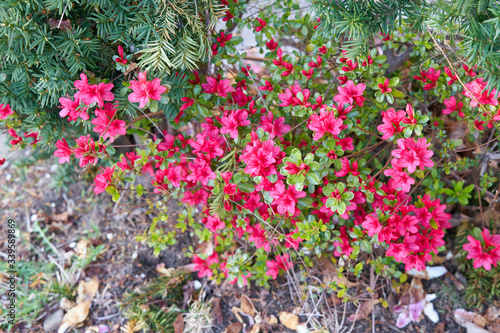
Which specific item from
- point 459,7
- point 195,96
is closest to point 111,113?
point 195,96

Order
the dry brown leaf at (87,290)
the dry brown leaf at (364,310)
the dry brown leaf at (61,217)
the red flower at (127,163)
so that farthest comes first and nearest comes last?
1. the dry brown leaf at (61,217)
2. the dry brown leaf at (87,290)
3. the dry brown leaf at (364,310)
4. the red flower at (127,163)

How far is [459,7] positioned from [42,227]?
247 centimetres

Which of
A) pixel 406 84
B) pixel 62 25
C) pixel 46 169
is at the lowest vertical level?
pixel 46 169

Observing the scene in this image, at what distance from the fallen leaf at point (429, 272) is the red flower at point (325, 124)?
41.4 inches

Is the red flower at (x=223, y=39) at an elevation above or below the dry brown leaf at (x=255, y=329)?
above

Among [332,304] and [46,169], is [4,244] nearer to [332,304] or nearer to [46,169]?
[46,169]

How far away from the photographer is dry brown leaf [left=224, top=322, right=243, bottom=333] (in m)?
1.79

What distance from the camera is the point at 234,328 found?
1.80 m

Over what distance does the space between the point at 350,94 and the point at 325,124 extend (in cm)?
20

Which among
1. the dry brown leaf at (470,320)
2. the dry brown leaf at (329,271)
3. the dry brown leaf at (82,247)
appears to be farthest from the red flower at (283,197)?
the dry brown leaf at (82,247)

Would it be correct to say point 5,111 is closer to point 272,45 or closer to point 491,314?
point 272,45

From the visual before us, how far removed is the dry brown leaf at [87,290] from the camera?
6.53 ft

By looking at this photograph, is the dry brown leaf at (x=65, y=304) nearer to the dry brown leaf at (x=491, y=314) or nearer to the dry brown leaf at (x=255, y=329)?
the dry brown leaf at (x=255, y=329)

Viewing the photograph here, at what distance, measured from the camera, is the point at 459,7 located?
105 cm
